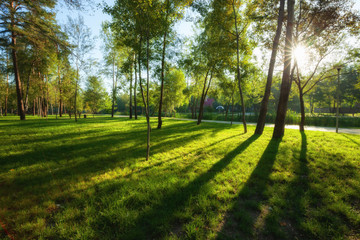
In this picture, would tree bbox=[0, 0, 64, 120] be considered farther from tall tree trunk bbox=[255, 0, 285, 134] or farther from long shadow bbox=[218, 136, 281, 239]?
tall tree trunk bbox=[255, 0, 285, 134]


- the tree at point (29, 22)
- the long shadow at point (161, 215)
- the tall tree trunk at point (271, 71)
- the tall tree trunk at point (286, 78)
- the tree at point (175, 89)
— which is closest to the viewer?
the long shadow at point (161, 215)

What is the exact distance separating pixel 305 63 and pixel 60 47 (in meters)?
17.1

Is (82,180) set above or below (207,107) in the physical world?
below

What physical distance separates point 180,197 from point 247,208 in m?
1.33

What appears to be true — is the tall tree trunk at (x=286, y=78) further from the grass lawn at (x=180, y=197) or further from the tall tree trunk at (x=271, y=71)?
the grass lawn at (x=180, y=197)

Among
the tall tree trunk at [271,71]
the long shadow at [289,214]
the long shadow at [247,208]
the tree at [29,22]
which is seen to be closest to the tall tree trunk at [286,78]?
the tall tree trunk at [271,71]

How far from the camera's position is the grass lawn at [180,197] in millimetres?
1993

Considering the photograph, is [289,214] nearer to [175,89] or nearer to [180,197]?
[180,197]

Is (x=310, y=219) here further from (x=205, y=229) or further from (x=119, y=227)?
(x=119, y=227)

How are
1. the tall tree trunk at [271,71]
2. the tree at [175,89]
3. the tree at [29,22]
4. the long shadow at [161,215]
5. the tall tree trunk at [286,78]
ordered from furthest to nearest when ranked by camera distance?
1. the tree at [175,89]
2. the tall tree trunk at [271,71]
3. the tall tree trunk at [286,78]
4. the tree at [29,22]
5. the long shadow at [161,215]

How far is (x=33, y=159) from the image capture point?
15.1 feet

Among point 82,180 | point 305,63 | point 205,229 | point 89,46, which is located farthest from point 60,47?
point 305,63

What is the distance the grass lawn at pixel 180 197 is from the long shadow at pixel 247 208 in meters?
0.02

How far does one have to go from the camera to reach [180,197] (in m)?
2.73
